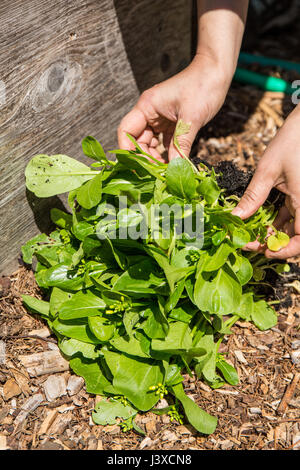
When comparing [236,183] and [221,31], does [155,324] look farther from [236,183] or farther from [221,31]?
[221,31]

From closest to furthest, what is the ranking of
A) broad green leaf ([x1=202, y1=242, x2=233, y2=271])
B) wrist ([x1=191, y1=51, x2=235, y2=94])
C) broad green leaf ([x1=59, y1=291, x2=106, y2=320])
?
broad green leaf ([x1=202, y1=242, x2=233, y2=271]), broad green leaf ([x1=59, y1=291, x2=106, y2=320]), wrist ([x1=191, y1=51, x2=235, y2=94])

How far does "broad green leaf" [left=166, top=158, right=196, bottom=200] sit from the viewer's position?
4.43 ft

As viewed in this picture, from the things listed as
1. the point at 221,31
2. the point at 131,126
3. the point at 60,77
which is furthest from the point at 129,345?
the point at 221,31

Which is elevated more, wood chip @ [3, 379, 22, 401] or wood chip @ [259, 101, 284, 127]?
wood chip @ [3, 379, 22, 401]

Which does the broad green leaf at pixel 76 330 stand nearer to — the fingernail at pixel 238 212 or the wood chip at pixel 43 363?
the wood chip at pixel 43 363

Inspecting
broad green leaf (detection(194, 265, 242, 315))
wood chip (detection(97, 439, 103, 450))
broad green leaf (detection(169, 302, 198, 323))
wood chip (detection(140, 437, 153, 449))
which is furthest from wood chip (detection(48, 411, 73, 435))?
broad green leaf (detection(194, 265, 242, 315))

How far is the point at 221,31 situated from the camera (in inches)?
72.4

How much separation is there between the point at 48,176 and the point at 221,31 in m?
0.91

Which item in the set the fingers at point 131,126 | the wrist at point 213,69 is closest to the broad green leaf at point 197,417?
the fingers at point 131,126

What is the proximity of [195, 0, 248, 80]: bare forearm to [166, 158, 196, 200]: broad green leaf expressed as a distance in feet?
2.25

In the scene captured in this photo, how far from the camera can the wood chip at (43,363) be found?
1.56m

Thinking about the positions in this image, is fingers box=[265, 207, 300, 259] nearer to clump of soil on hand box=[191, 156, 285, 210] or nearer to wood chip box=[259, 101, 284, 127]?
clump of soil on hand box=[191, 156, 285, 210]

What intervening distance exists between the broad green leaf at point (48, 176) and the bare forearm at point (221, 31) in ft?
2.36

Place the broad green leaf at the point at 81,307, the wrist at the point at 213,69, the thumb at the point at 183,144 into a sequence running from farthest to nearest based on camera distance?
1. the wrist at the point at 213,69
2. the thumb at the point at 183,144
3. the broad green leaf at the point at 81,307
